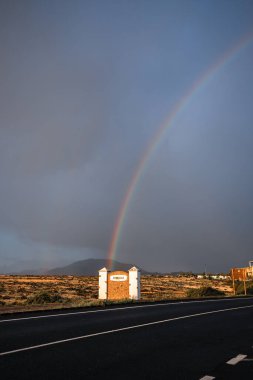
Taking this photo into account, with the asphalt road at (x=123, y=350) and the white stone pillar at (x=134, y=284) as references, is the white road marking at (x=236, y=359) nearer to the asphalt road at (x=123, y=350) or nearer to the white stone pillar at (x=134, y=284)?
the asphalt road at (x=123, y=350)

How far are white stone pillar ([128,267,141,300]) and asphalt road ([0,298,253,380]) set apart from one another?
16.9 metres

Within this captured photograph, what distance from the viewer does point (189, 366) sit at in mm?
6773

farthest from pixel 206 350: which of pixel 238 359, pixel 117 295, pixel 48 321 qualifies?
pixel 117 295

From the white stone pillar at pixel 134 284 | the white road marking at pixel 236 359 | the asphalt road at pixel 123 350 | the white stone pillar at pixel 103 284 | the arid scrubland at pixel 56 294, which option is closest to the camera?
the asphalt road at pixel 123 350

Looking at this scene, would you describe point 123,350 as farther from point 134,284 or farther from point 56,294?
point 56,294

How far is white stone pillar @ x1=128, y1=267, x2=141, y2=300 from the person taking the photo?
29.7 m

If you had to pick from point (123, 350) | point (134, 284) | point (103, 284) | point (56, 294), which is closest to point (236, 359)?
point (123, 350)

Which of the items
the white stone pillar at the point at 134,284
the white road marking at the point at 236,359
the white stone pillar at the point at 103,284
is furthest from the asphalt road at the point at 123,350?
the white stone pillar at the point at 103,284

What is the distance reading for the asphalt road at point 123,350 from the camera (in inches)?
248

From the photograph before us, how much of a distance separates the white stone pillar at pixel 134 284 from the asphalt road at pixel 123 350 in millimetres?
16859

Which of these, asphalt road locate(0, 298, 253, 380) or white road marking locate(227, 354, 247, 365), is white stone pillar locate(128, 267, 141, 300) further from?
white road marking locate(227, 354, 247, 365)

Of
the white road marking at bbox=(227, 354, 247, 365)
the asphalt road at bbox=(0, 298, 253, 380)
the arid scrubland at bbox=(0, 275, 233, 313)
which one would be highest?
the arid scrubland at bbox=(0, 275, 233, 313)

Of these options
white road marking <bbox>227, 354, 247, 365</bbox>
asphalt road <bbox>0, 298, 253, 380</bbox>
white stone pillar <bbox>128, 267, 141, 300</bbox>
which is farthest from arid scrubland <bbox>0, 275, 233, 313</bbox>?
white road marking <bbox>227, 354, 247, 365</bbox>

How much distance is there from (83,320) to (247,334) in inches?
232
